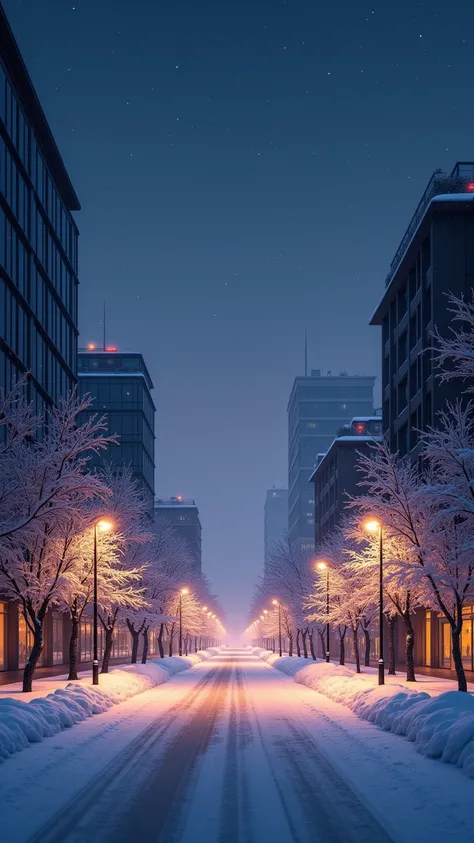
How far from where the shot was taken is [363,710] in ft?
85.8

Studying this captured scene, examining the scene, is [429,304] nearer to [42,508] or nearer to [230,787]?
[42,508]

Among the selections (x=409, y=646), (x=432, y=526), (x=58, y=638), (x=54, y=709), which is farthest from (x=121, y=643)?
(x=54, y=709)

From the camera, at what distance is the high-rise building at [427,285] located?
55719 mm

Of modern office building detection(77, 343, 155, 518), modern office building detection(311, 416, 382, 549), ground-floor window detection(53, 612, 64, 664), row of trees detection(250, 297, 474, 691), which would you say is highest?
modern office building detection(77, 343, 155, 518)

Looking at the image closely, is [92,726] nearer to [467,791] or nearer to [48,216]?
[467,791]

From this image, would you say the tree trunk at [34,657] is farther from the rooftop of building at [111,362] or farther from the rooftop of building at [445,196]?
the rooftop of building at [111,362]

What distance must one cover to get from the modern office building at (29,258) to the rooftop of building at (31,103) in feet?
0.18

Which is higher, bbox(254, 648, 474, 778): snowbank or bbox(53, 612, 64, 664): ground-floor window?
bbox(254, 648, 474, 778): snowbank

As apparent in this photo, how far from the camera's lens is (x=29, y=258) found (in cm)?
5578

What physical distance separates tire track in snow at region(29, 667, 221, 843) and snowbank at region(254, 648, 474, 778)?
5563 mm

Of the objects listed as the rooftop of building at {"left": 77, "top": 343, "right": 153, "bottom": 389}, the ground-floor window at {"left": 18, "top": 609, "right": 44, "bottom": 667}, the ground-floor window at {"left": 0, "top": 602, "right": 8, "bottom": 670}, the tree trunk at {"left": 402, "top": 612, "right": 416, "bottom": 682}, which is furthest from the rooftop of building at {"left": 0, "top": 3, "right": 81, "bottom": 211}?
the rooftop of building at {"left": 77, "top": 343, "right": 153, "bottom": 389}

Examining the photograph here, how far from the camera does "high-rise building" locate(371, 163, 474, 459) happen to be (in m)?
55.7

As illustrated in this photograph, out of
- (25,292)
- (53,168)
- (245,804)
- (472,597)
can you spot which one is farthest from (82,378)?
(245,804)

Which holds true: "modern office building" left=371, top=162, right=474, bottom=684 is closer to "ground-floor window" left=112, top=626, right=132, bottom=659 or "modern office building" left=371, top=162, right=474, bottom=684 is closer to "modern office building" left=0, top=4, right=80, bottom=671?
"modern office building" left=0, top=4, right=80, bottom=671
